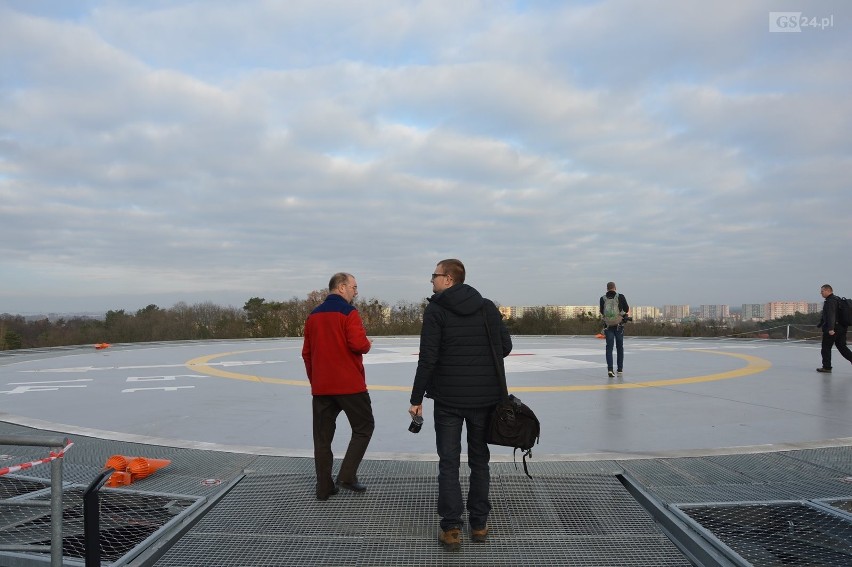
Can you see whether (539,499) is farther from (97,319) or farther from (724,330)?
(97,319)

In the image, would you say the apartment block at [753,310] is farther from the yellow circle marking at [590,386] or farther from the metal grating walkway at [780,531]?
the metal grating walkway at [780,531]

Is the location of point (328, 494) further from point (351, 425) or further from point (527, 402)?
point (527, 402)

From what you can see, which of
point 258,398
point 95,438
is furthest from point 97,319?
point 95,438

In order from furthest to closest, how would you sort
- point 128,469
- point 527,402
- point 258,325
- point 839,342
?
point 258,325 < point 839,342 < point 527,402 < point 128,469

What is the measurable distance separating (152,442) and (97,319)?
2668cm

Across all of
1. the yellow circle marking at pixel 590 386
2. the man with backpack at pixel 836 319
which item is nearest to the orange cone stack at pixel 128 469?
the yellow circle marking at pixel 590 386

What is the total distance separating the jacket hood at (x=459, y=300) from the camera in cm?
373

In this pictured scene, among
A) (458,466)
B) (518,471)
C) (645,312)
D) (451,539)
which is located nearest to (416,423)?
(458,466)

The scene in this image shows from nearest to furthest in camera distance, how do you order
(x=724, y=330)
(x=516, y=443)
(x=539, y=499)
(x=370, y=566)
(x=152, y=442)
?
(x=370, y=566) < (x=516, y=443) < (x=539, y=499) < (x=152, y=442) < (x=724, y=330)

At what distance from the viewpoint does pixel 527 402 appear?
8.19m

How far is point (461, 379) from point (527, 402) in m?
4.75

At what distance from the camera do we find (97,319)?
2886 centimetres

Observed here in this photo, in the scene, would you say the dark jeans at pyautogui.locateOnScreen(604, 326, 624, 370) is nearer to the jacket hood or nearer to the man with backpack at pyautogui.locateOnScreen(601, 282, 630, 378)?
the man with backpack at pyautogui.locateOnScreen(601, 282, 630, 378)

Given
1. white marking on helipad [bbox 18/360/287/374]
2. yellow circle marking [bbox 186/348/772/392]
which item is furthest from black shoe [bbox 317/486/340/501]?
white marking on helipad [bbox 18/360/287/374]
